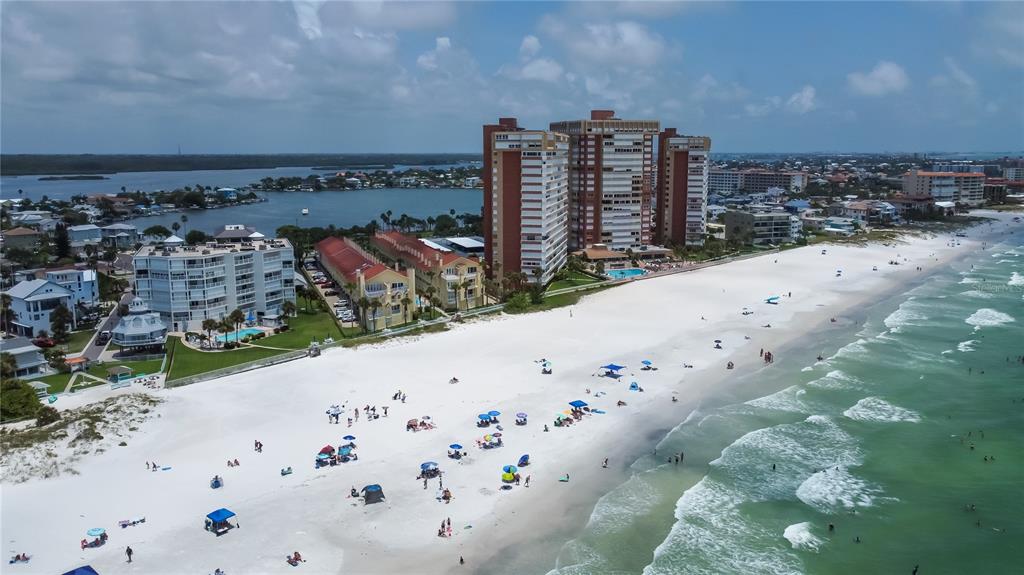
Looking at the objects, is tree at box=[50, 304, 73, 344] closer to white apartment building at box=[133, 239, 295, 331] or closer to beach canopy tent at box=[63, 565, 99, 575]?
white apartment building at box=[133, 239, 295, 331]

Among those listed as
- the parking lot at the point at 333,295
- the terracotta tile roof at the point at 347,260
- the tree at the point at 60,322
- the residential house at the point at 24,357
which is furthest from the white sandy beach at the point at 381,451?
the tree at the point at 60,322

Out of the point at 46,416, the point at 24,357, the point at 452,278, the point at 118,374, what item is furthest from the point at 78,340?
the point at 452,278

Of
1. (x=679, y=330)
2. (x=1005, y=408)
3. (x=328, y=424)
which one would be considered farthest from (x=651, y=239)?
(x=328, y=424)

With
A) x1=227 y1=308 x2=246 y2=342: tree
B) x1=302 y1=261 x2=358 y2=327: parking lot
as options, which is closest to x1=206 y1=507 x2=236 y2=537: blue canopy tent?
x1=227 y1=308 x2=246 y2=342: tree

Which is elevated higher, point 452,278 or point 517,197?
point 517,197

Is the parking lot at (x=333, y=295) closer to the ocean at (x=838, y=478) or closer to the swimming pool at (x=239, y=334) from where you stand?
the swimming pool at (x=239, y=334)

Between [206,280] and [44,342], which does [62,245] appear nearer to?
[44,342]
